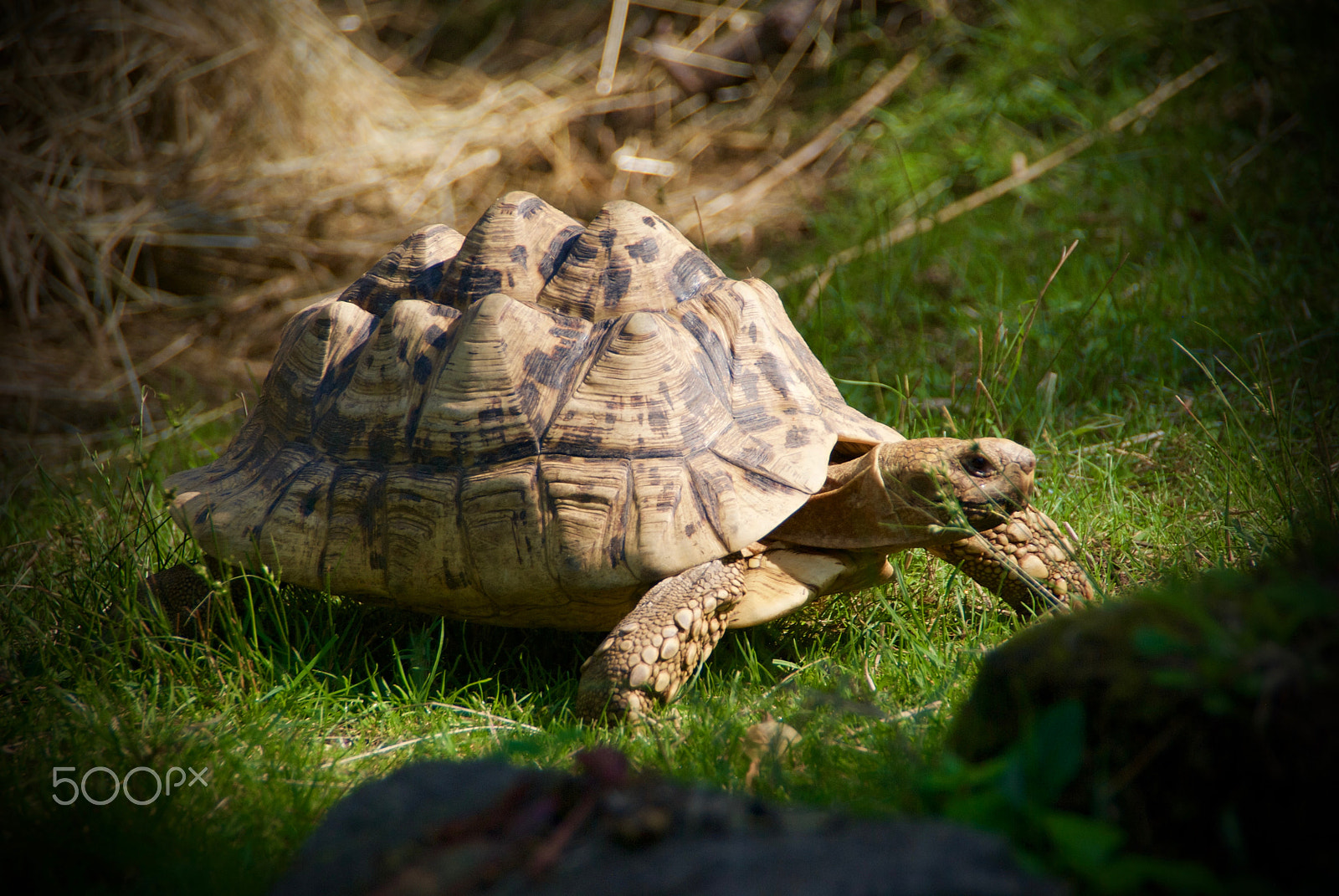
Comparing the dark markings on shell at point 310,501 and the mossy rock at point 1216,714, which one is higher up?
the mossy rock at point 1216,714

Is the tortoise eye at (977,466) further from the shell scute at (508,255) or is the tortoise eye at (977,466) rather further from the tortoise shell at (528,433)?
the shell scute at (508,255)

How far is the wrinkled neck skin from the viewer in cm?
220

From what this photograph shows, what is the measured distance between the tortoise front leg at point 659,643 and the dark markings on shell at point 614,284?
2.65 feet

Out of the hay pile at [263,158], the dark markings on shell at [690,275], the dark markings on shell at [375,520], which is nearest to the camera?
the dark markings on shell at [375,520]

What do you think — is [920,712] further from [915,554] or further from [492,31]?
[492,31]

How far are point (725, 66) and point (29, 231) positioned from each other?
5011 mm

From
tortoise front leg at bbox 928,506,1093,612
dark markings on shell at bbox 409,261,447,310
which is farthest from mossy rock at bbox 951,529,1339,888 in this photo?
dark markings on shell at bbox 409,261,447,310

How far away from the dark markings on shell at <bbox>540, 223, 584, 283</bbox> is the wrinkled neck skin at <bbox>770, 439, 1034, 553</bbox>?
3.33 feet

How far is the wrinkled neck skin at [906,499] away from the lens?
220 cm

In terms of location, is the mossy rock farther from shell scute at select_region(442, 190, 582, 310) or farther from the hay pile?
the hay pile

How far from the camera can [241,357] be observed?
16.6 ft

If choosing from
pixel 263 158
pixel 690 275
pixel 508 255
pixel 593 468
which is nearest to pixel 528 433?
pixel 593 468
